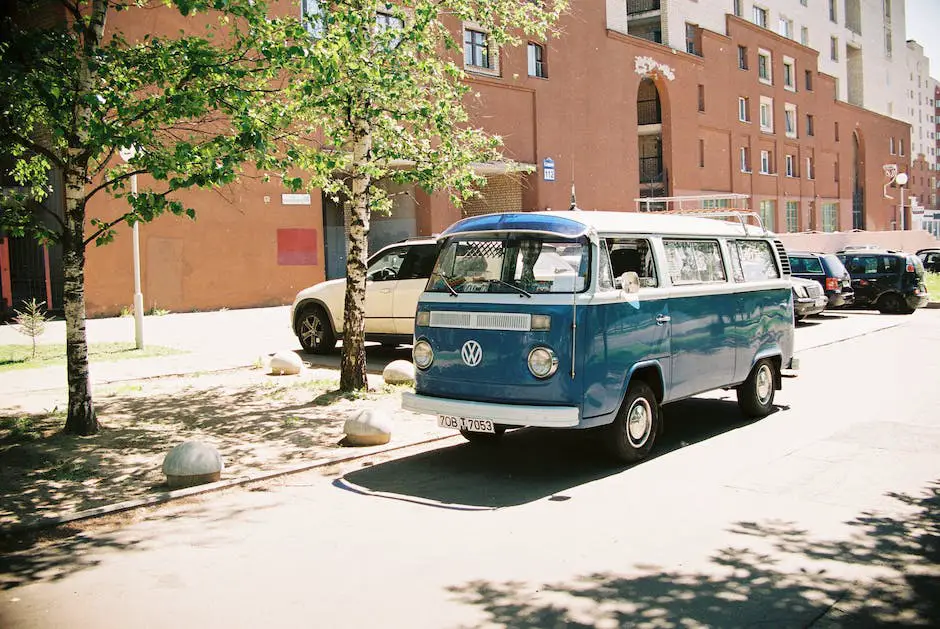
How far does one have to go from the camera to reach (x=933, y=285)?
34.8 meters

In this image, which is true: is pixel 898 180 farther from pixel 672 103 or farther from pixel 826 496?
pixel 826 496

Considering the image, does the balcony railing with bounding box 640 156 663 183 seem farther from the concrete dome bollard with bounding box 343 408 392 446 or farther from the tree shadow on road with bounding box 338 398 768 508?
the concrete dome bollard with bounding box 343 408 392 446

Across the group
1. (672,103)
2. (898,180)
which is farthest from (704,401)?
(898,180)

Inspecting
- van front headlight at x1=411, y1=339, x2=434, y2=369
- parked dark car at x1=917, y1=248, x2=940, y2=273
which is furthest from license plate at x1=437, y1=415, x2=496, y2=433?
parked dark car at x1=917, y1=248, x2=940, y2=273

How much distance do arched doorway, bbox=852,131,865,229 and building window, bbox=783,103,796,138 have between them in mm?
12490

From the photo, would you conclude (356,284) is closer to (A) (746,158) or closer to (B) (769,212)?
(A) (746,158)

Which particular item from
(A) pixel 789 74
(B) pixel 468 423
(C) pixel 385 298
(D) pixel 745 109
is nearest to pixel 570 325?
(B) pixel 468 423

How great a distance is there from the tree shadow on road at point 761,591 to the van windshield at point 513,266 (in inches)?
106

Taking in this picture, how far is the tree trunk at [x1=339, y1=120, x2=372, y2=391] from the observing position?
36.6ft

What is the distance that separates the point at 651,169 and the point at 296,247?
2362cm

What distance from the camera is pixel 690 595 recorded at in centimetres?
469

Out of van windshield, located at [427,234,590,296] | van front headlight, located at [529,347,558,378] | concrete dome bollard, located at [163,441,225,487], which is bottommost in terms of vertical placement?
concrete dome bollard, located at [163,441,225,487]

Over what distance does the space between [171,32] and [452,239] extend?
16.3m

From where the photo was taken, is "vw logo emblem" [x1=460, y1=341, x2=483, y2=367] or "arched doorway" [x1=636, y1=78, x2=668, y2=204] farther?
"arched doorway" [x1=636, y1=78, x2=668, y2=204]
